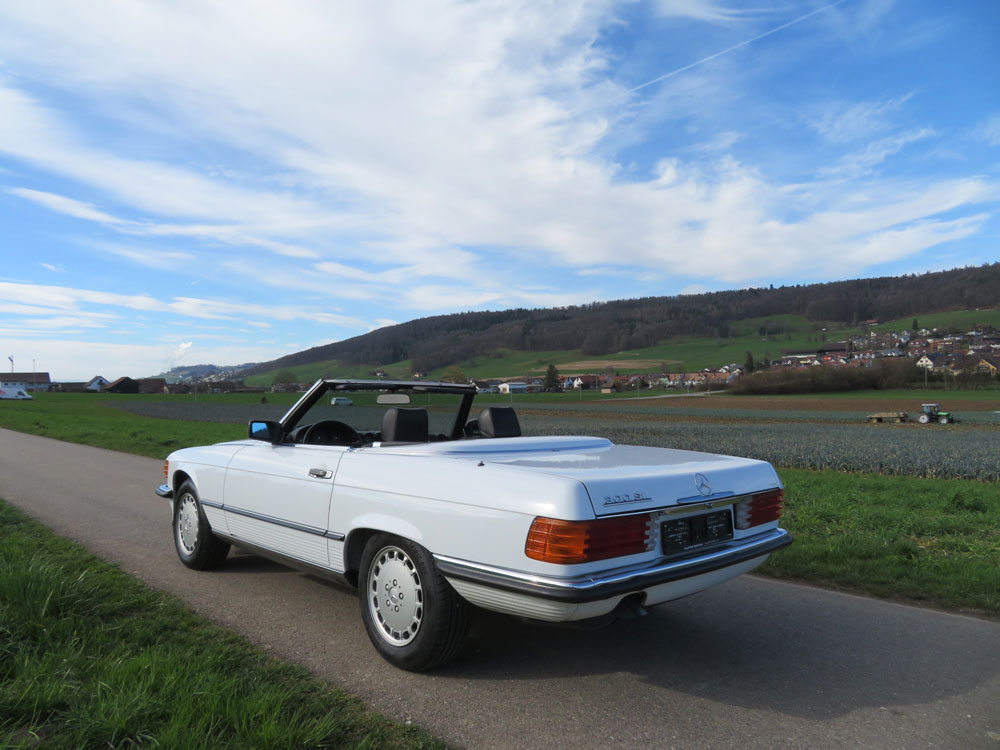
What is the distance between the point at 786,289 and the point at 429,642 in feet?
582

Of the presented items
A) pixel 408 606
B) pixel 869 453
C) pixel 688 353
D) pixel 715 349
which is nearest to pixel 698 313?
pixel 715 349

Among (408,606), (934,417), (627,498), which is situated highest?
(627,498)

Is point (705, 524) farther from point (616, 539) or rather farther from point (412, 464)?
point (412, 464)

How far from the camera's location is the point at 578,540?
9.05 feet

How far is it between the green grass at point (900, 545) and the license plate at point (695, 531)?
229 centimetres

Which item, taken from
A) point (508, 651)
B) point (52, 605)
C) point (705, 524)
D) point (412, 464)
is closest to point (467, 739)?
point (508, 651)

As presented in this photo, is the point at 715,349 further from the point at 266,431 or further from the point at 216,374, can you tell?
the point at 266,431

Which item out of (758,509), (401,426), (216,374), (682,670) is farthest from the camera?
(216,374)

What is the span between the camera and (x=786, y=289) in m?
164

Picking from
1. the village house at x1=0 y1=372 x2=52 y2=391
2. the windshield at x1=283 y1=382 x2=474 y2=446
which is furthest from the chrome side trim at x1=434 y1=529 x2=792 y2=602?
the village house at x1=0 y1=372 x2=52 y2=391

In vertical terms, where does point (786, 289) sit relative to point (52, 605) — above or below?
above

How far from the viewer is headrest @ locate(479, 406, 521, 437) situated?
4609 millimetres

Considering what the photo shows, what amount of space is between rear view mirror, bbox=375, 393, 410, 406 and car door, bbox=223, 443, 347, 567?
0.54m

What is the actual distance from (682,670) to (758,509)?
3.26 ft
